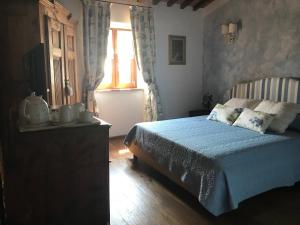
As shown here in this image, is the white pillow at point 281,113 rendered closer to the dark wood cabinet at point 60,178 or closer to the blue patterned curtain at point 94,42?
the dark wood cabinet at point 60,178

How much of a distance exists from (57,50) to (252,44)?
10.0 feet

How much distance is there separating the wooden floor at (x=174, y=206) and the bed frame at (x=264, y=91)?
0.27 metres

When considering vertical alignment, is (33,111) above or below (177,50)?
below

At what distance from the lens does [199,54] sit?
5.41 m

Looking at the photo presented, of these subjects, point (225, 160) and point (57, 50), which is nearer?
point (225, 160)

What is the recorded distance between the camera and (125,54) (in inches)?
195

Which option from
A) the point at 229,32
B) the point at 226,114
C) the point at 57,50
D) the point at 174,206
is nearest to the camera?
the point at 174,206

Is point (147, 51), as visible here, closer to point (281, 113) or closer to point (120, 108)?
point (120, 108)

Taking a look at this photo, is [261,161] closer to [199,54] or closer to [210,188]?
[210,188]

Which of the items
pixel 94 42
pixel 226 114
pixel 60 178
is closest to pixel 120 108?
pixel 94 42

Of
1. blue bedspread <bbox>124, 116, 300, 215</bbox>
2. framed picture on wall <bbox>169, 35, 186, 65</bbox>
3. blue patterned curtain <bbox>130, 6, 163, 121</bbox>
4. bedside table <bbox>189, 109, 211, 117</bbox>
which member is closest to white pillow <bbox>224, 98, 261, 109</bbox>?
blue bedspread <bbox>124, 116, 300, 215</bbox>

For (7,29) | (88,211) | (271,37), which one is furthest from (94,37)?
(88,211)

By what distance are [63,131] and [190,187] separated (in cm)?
131

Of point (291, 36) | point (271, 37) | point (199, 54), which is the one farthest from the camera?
point (199, 54)
